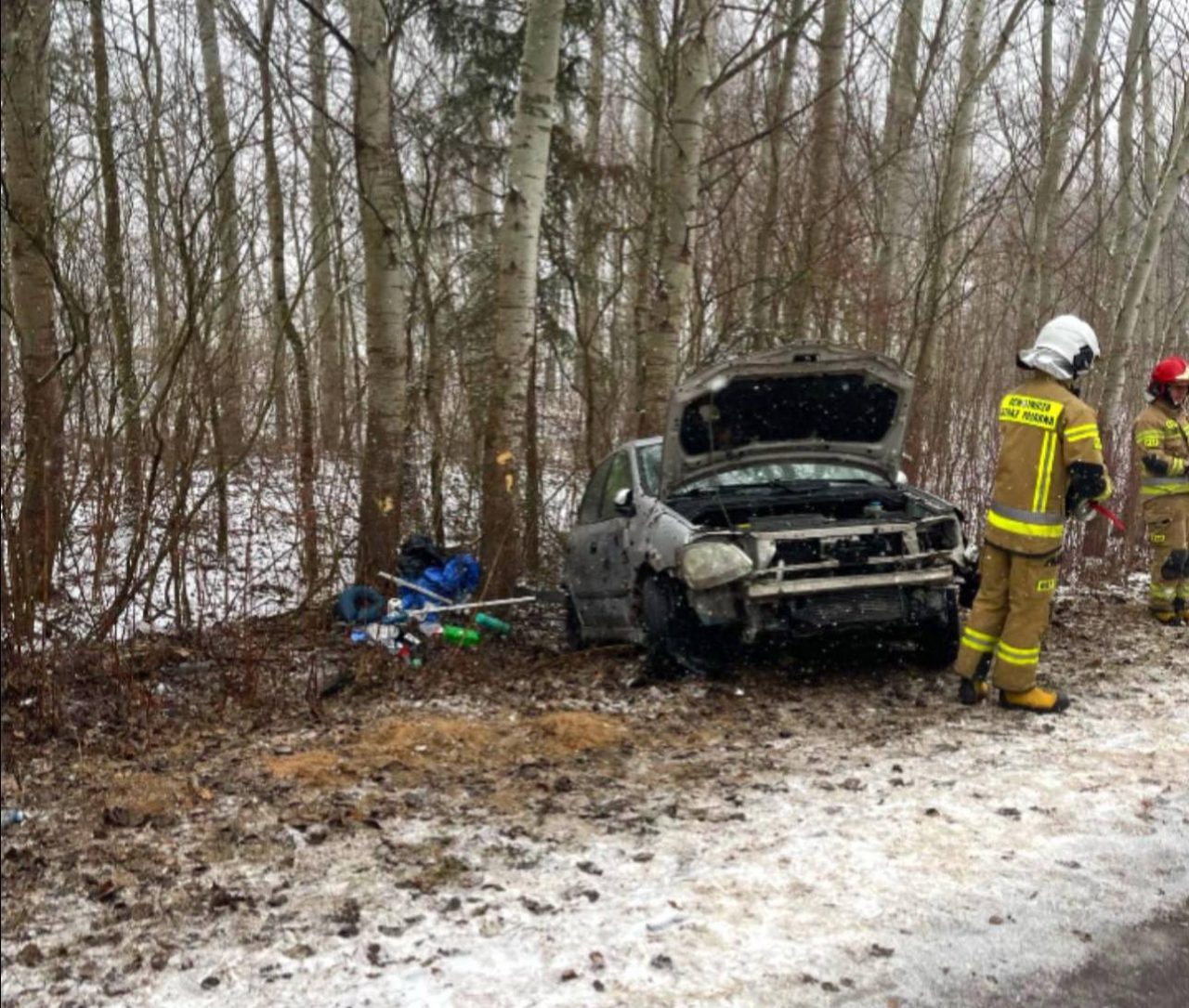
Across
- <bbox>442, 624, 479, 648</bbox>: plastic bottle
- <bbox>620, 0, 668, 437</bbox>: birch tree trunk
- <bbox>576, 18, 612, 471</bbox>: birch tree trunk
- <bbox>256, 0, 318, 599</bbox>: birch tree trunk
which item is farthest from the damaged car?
<bbox>576, 18, 612, 471</bbox>: birch tree trunk

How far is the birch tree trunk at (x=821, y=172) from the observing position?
11.8m

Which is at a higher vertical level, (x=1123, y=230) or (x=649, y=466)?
(x=1123, y=230)

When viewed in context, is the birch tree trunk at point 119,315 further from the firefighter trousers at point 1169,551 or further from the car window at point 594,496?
the firefighter trousers at point 1169,551

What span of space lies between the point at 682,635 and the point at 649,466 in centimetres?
149

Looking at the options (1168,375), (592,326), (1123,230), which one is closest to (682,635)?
(1168,375)

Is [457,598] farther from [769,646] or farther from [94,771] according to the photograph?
[94,771]

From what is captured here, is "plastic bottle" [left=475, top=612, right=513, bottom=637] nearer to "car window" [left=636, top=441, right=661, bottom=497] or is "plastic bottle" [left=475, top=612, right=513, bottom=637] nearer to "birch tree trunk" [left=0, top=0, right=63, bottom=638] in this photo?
"car window" [left=636, top=441, right=661, bottom=497]

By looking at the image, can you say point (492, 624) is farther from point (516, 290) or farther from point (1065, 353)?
point (1065, 353)

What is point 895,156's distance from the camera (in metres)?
12.0

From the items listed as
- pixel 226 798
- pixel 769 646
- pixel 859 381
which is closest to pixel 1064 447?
pixel 859 381

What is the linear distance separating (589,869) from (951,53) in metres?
14.2

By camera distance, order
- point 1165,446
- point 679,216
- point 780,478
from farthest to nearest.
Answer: point 679,216
point 1165,446
point 780,478

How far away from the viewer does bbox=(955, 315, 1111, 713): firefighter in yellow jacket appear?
19.4ft

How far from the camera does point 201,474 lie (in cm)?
1473
